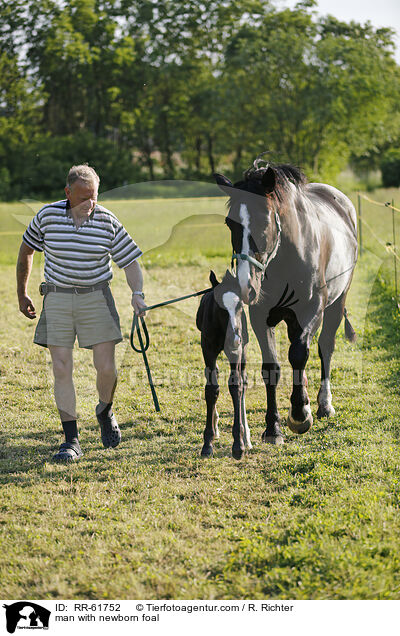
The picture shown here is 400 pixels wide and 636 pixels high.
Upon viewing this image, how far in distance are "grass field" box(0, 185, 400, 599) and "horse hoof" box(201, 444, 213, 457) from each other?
56 millimetres

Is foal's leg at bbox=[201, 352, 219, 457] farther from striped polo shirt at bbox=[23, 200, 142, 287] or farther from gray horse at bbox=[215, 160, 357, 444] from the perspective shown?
striped polo shirt at bbox=[23, 200, 142, 287]

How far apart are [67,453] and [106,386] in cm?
55

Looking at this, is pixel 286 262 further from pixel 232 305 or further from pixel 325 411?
pixel 325 411

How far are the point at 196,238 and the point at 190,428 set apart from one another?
36.0ft

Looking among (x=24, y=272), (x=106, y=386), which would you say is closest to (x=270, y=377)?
(x=106, y=386)

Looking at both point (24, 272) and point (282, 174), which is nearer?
point (282, 174)

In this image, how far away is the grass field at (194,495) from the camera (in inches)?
111

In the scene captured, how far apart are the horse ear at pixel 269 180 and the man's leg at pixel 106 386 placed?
1621 millimetres

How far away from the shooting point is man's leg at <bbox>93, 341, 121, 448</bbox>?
14.6 ft

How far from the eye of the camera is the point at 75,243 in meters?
4.14

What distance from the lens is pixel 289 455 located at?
14.2ft

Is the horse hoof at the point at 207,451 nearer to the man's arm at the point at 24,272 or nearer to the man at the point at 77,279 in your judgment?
the man at the point at 77,279
